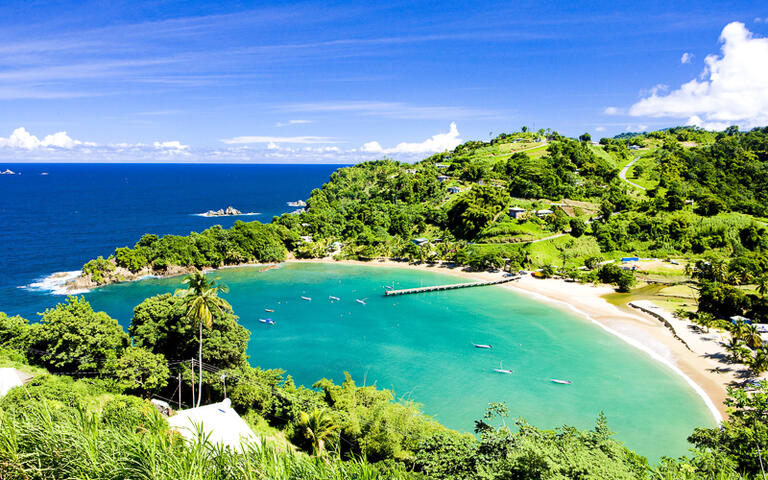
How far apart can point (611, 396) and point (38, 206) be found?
560 feet

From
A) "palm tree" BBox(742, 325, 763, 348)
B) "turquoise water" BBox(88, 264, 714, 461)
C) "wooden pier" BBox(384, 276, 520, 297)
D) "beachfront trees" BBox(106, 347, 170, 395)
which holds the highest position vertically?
"palm tree" BBox(742, 325, 763, 348)

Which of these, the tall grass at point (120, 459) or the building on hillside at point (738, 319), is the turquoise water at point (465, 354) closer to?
the building on hillside at point (738, 319)

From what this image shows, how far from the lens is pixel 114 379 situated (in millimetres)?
28188

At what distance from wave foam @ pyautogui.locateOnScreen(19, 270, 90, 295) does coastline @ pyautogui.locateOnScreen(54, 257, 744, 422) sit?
99 cm

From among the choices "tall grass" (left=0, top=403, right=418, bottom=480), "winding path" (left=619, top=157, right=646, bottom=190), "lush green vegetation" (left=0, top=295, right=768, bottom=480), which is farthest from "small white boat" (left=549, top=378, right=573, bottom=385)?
"winding path" (left=619, top=157, right=646, bottom=190)

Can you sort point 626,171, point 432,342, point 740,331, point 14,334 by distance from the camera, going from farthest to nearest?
1. point 626,171
2. point 432,342
3. point 740,331
4. point 14,334

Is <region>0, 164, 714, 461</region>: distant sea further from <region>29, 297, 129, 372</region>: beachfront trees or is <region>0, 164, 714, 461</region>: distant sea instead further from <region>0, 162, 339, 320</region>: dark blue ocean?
<region>29, 297, 129, 372</region>: beachfront trees

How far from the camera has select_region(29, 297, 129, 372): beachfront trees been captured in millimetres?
28656

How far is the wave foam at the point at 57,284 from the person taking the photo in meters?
59.5

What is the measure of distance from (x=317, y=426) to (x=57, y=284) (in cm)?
6033

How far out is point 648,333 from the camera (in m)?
45.8

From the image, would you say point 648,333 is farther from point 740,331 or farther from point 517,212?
point 517,212

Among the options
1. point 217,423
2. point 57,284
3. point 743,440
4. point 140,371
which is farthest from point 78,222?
point 743,440

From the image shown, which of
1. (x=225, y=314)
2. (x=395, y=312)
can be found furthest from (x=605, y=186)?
(x=225, y=314)
